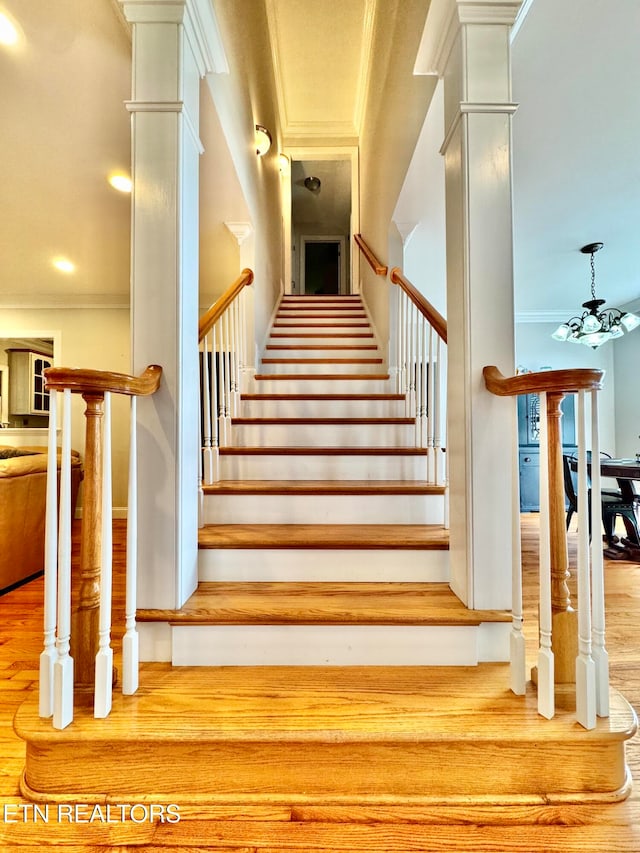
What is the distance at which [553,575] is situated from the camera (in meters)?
1.16

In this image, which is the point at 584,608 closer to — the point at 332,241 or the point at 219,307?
the point at 219,307

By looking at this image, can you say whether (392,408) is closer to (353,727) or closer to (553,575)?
(553,575)

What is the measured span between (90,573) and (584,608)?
1.33 m

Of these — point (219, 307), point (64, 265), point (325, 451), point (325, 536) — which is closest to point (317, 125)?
point (64, 265)

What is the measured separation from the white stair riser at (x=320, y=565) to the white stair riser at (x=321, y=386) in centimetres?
146

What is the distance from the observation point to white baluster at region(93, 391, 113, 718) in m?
1.09

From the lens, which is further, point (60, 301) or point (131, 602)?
point (60, 301)

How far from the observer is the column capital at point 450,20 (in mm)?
1311

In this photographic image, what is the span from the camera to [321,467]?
7.08ft

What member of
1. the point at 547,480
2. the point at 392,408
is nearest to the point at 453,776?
the point at 547,480

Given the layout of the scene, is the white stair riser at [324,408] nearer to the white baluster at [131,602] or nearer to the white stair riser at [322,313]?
the white baluster at [131,602]

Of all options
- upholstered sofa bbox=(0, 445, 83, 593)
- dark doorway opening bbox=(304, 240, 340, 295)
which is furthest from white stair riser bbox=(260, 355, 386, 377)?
dark doorway opening bbox=(304, 240, 340, 295)

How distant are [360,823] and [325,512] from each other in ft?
3.45

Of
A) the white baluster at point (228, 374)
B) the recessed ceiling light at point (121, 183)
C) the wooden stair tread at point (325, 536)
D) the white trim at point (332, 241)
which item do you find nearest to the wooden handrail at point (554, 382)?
the wooden stair tread at point (325, 536)
